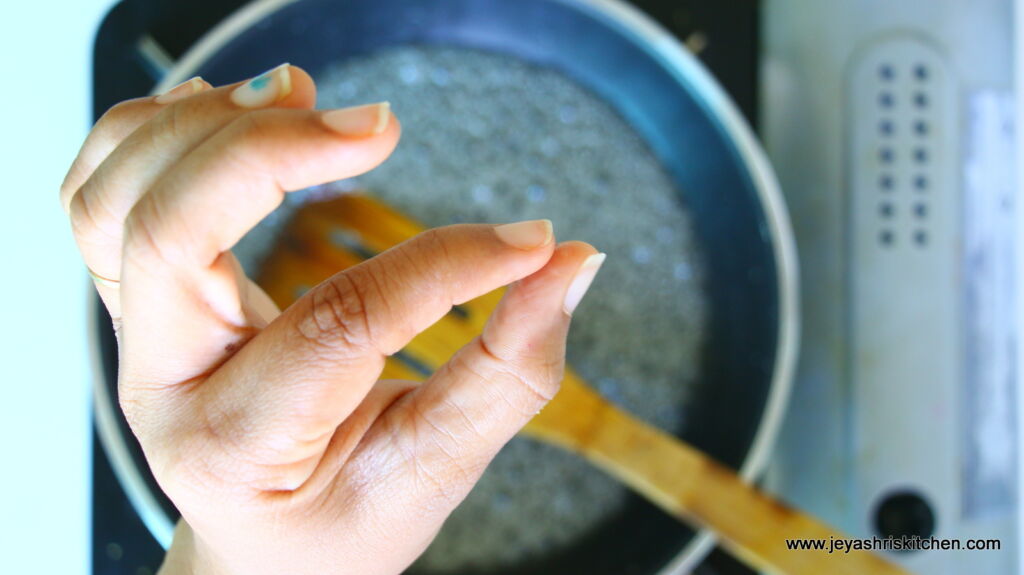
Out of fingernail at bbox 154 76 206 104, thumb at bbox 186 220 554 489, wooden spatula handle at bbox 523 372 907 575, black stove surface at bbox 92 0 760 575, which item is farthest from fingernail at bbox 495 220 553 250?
black stove surface at bbox 92 0 760 575

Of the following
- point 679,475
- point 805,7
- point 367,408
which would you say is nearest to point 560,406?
point 679,475

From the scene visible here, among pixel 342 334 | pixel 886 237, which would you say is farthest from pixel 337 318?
pixel 886 237

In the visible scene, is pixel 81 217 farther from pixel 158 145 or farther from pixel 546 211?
pixel 546 211

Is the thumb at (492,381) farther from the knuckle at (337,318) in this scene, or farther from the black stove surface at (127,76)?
the black stove surface at (127,76)

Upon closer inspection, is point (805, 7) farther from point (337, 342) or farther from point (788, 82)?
point (337, 342)

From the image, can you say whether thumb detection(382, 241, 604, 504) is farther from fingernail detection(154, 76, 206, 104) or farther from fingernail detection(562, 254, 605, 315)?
fingernail detection(154, 76, 206, 104)

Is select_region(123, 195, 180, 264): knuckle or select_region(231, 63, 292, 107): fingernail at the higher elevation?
select_region(231, 63, 292, 107): fingernail
